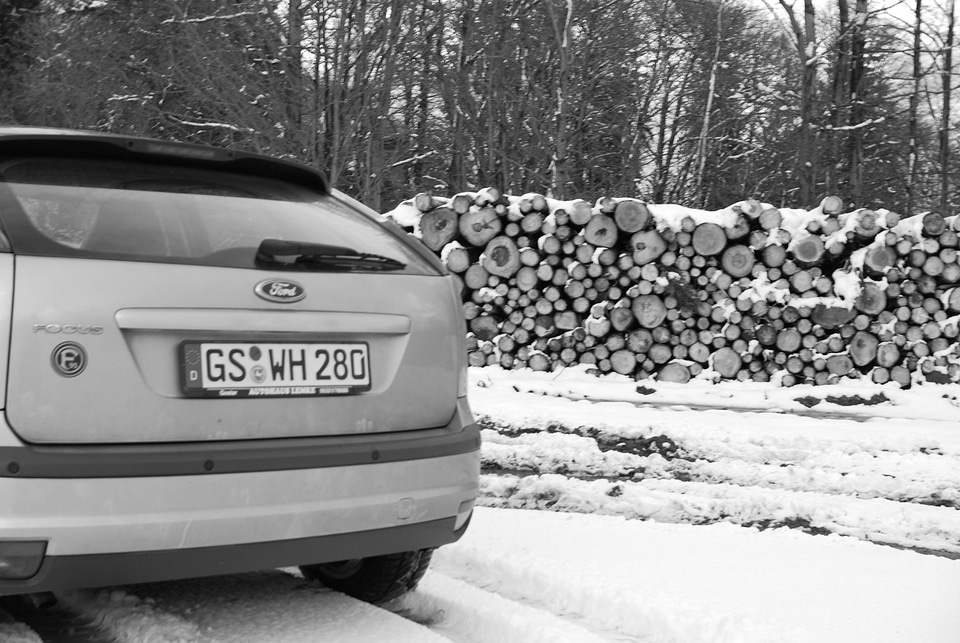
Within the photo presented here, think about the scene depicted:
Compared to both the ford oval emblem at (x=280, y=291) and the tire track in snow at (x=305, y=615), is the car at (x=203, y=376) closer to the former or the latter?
Answer: the ford oval emblem at (x=280, y=291)

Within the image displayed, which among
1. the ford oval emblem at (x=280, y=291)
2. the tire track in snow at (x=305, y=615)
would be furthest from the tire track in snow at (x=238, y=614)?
the ford oval emblem at (x=280, y=291)

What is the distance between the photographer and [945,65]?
21.7m

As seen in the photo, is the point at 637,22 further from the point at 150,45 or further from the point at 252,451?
the point at 252,451

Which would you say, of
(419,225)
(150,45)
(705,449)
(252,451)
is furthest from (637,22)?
(252,451)

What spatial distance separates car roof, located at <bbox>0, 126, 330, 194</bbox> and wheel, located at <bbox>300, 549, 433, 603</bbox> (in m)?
1.23

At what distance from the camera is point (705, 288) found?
388 inches

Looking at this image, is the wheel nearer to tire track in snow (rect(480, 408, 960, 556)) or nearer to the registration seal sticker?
the registration seal sticker

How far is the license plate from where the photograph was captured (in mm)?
2406

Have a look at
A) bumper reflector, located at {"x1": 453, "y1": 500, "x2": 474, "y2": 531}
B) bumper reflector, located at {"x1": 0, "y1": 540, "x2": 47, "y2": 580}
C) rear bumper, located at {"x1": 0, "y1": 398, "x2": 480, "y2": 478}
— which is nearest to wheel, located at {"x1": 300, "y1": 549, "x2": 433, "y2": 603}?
bumper reflector, located at {"x1": 453, "y1": 500, "x2": 474, "y2": 531}

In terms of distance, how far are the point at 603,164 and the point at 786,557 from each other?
17648 mm

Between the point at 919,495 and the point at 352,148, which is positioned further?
the point at 352,148

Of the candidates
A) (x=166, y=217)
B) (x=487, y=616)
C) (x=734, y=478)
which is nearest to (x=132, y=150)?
(x=166, y=217)

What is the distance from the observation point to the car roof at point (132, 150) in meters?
2.60

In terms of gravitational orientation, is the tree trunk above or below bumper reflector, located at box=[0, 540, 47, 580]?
above
